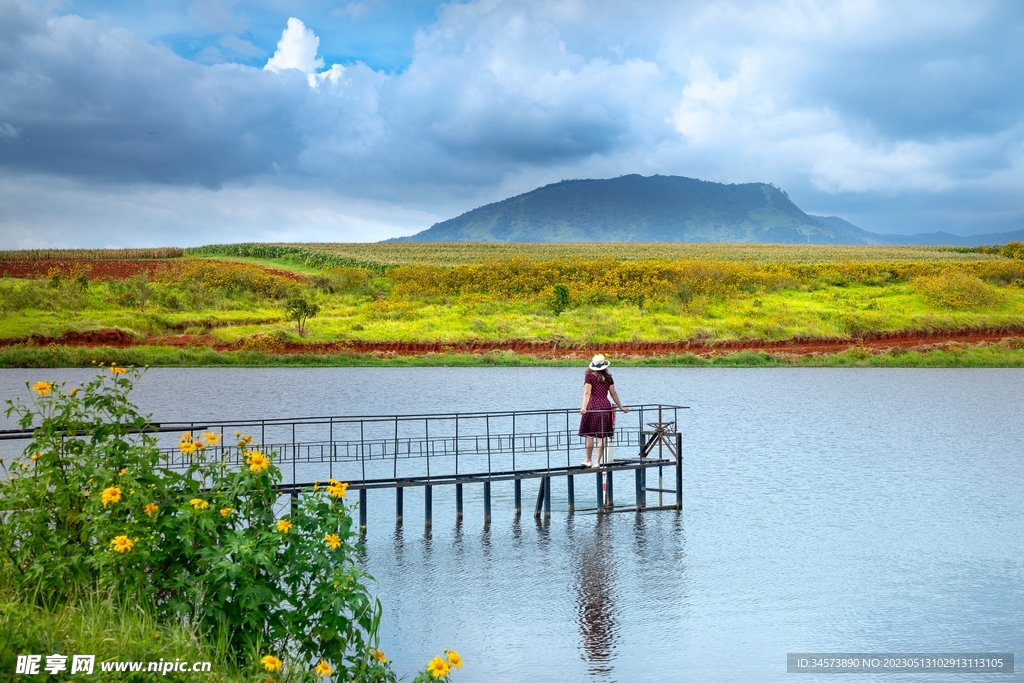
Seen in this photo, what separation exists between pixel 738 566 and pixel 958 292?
2364 inches

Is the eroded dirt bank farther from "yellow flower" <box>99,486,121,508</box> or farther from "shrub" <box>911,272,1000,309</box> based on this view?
"yellow flower" <box>99,486,121,508</box>

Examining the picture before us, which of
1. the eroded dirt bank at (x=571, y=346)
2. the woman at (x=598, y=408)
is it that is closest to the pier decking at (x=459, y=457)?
the woman at (x=598, y=408)

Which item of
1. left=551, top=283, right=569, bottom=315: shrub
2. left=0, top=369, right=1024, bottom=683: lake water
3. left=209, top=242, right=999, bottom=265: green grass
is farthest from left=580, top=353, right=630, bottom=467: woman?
left=209, top=242, right=999, bottom=265: green grass

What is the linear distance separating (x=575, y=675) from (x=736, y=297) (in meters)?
61.3

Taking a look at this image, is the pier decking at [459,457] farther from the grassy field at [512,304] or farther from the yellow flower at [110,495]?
the grassy field at [512,304]

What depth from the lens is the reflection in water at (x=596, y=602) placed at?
11.6 m

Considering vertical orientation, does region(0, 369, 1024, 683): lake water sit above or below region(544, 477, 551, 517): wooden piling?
below

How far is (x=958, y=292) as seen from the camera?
68.8m

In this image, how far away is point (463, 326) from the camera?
64000mm

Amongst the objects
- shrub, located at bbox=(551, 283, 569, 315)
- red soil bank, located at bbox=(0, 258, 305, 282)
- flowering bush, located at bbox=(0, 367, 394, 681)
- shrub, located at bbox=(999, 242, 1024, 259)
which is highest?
shrub, located at bbox=(999, 242, 1024, 259)

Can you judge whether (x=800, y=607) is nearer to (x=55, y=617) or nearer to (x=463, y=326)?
(x=55, y=617)

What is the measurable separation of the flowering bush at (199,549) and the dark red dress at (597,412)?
419 inches

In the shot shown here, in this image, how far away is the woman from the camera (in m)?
18.2

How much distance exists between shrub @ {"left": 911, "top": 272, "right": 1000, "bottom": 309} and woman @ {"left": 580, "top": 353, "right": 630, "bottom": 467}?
57.1 m
